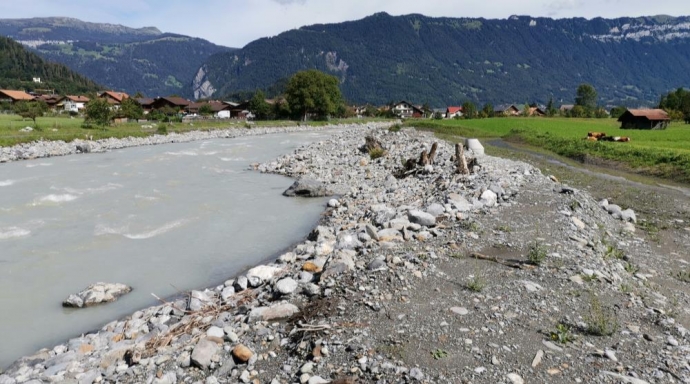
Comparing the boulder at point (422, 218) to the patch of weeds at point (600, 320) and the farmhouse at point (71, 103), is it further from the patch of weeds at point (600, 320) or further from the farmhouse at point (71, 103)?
the farmhouse at point (71, 103)

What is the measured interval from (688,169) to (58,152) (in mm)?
45606

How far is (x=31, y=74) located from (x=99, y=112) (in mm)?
151065

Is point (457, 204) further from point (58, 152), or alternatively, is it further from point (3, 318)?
point (58, 152)

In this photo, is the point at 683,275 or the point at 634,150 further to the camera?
the point at 634,150

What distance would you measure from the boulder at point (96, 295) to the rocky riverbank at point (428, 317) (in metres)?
1.55

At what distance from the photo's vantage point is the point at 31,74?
173m

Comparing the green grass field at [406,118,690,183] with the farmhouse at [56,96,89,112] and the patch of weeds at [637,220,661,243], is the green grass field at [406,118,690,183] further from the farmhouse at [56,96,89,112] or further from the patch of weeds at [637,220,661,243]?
the farmhouse at [56,96,89,112]

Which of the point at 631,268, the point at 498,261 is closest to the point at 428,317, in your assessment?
the point at 498,261

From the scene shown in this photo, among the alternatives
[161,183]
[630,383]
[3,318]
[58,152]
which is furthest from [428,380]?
[58,152]

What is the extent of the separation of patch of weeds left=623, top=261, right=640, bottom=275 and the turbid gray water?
8.82 meters

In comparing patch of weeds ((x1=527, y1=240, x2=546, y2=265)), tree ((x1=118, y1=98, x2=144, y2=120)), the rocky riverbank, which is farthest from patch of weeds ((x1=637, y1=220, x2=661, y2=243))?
tree ((x1=118, y1=98, x2=144, y2=120))

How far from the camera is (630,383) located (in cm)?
Answer: 510

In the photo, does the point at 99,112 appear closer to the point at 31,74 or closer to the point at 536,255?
the point at 536,255

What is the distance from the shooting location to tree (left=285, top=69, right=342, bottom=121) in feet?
324
